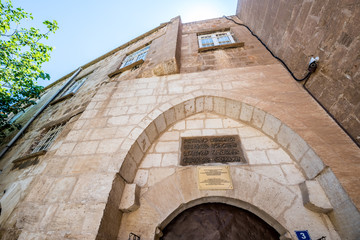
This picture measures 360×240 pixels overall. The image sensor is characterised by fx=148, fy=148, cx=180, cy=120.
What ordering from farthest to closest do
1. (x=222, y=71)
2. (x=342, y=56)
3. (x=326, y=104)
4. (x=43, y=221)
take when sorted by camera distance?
(x=222, y=71) < (x=326, y=104) < (x=342, y=56) < (x=43, y=221)

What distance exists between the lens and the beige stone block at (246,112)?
8.48 feet

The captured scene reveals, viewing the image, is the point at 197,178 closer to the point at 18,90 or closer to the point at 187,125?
the point at 187,125

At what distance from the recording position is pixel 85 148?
2361mm

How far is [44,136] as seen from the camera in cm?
433

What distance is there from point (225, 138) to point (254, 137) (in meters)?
0.49

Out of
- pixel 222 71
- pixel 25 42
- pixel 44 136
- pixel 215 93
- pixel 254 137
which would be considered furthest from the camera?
pixel 25 42

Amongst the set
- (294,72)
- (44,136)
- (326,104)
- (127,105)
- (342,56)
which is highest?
(342,56)

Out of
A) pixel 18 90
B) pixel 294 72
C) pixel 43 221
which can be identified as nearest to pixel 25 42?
pixel 18 90

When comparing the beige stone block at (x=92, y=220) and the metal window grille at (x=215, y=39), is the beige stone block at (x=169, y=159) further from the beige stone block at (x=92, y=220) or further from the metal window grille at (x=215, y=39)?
the metal window grille at (x=215, y=39)

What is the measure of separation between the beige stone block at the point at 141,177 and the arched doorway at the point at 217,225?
67 cm

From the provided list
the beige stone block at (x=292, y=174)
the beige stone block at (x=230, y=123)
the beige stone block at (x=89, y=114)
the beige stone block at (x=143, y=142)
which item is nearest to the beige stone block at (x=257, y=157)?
the beige stone block at (x=292, y=174)

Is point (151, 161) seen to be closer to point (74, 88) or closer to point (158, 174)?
point (158, 174)

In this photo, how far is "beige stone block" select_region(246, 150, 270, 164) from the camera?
2244 mm

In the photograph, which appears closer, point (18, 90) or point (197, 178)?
point (197, 178)
